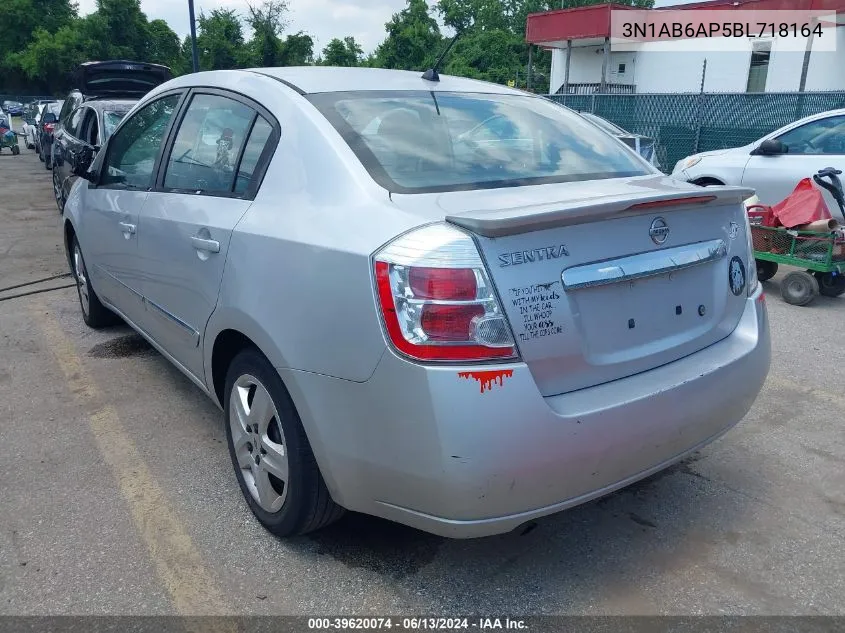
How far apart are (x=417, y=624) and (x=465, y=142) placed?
176 cm

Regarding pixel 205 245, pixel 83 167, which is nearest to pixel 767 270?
pixel 205 245

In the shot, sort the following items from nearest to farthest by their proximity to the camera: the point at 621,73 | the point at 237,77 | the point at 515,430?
the point at 515,430
the point at 237,77
the point at 621,73

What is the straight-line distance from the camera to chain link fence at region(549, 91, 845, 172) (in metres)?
11.7

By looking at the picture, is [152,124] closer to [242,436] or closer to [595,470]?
[242,436]

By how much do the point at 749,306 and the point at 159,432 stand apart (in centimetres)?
280

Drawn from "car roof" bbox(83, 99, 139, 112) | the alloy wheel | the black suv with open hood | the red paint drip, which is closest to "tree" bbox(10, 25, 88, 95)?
the black suv with open hood

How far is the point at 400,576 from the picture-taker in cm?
244

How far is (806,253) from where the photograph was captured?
5.95m

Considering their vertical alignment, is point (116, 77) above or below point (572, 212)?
above

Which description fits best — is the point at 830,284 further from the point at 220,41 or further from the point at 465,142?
the point at 220,41

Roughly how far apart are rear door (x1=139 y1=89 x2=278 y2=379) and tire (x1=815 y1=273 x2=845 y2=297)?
18.0 ft

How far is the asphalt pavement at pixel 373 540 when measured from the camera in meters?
2.33

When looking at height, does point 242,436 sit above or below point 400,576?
above

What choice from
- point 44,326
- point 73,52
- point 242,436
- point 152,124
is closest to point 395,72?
point 152,124
